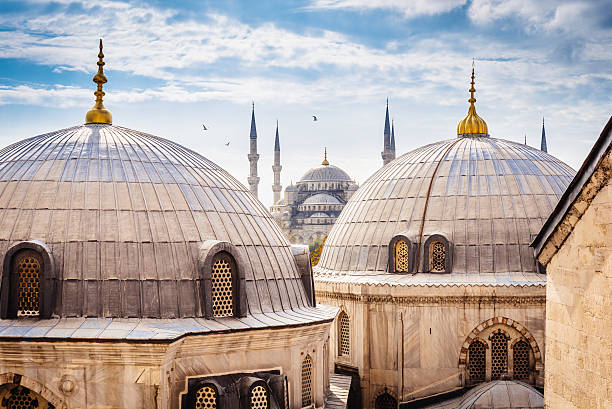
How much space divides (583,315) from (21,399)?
9107 millimetres

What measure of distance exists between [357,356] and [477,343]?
10.9ft

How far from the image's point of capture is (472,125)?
26109mm

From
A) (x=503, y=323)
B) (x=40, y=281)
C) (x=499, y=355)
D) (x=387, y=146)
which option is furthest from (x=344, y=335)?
(x=387, y=146)

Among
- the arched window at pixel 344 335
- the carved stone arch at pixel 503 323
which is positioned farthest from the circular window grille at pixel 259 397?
the arched window at pixel 344 335

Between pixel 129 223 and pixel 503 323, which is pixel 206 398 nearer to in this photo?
pixel 129 223

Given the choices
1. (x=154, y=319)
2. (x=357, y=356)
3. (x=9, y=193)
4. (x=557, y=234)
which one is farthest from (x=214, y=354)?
(x=357, y=356)

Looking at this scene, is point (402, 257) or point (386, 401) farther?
point (402, 257)

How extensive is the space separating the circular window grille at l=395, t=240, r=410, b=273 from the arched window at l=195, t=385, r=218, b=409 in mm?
9470

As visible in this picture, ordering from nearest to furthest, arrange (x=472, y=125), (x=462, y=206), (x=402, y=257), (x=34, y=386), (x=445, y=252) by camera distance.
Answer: (x=34, y=386) → (x=445, y=252) → (x=402, y=257) → (x=462, y=206) → (x=472, y=125)

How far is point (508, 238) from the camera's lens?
2131cm

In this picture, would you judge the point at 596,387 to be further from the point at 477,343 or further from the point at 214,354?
the point at 477,343

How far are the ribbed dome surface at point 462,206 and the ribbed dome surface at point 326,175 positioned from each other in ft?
239

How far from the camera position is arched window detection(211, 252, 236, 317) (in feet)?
47.4

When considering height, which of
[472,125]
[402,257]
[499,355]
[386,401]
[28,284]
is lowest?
[386,401]
